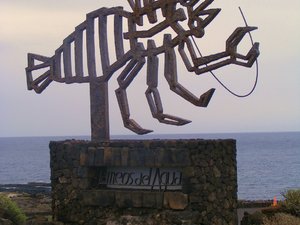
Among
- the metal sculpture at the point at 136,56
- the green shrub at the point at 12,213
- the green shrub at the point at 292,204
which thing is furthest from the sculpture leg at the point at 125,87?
the green shrub at the point at 292,204

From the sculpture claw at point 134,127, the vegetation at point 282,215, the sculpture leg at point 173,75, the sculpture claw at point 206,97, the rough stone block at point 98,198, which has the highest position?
the sculpture leg at point 173,75

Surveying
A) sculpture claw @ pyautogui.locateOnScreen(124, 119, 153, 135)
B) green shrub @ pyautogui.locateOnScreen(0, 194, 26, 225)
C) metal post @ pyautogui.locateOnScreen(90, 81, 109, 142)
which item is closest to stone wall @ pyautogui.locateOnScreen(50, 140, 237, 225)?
sculpture claw @ pyautogui.locateOnScreen(124, 119, 153, 135)

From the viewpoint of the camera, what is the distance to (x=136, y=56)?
13.9 metres

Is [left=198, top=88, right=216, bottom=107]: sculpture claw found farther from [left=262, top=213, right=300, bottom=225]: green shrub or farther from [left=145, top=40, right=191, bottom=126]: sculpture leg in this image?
[left=262, top=213, right=300, bottom=225]: green shrub

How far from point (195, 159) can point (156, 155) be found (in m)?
0.68

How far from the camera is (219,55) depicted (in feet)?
42.8

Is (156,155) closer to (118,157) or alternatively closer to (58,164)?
(118,157)

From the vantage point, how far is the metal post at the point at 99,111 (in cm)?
1441

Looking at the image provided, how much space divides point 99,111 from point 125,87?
726 mm

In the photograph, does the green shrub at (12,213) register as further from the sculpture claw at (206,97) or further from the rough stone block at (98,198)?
the sculpture claw at (206,97)

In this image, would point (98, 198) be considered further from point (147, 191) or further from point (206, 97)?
point (206, 97)

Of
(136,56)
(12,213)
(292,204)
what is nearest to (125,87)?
(136,56)

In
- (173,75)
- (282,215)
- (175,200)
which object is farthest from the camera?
(282,215)

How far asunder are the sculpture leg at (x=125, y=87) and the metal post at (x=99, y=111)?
38 centimetres
